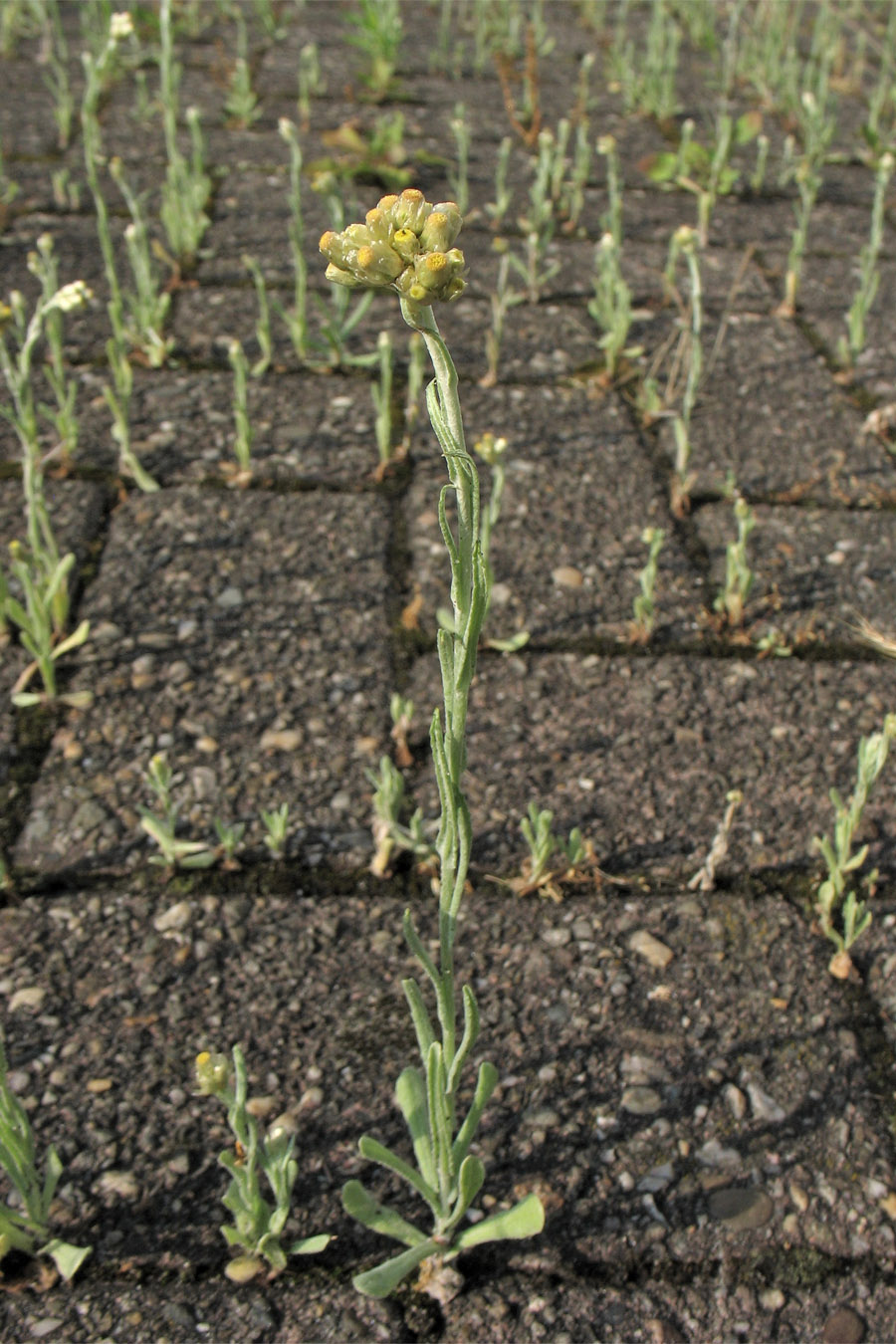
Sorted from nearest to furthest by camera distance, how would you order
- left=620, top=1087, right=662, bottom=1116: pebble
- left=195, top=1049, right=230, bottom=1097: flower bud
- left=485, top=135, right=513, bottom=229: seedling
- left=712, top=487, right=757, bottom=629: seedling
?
left=195, top=1049, right=230, bottom=1097: flower bud
left=620, top=1087, right=662, bottom=1116: pebble
left=712, top=487, right=757, bottom=629: seedling
left=485, top=135, right=513, bottom=229: seedling

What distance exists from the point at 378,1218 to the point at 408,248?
42.7 inches

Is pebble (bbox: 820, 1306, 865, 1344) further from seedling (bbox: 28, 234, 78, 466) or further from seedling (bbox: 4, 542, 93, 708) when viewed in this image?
seedling (bbox: 28, 234, 78, 466)

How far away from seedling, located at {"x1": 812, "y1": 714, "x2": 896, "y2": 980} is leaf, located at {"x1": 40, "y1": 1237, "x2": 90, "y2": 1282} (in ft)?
3.60

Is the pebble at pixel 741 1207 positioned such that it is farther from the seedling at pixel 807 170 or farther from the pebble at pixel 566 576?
the seedling at pixel 807 170

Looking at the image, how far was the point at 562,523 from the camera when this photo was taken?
2809mm

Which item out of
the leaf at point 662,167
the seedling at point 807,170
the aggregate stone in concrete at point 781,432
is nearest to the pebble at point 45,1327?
the aggregate stone in concrete at point 781,432

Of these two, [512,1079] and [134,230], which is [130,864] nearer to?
[512,1079]

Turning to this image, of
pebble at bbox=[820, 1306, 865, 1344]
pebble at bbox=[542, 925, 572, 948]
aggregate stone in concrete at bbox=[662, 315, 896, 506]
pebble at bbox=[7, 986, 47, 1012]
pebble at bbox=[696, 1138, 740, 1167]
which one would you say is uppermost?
aggregate stone in concrete at bbox=[662, 315, 896, 506]

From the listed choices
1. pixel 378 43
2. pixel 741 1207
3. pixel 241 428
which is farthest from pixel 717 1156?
pixel 378 43

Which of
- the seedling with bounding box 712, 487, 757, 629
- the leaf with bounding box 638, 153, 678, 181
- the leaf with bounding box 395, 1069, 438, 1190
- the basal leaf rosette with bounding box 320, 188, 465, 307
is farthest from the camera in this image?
the leaf with bounding box 638, 153, 678, 181

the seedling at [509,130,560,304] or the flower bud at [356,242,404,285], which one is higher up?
the flower bud at [356,242,404,285]

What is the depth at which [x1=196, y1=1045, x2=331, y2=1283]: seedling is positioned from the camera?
4.63 feet

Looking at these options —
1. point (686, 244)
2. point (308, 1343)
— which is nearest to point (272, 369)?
point (686, 244)

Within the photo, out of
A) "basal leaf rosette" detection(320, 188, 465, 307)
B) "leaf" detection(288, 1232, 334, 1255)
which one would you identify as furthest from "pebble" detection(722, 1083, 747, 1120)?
"basal leaf rosette" detection(320, 188, 465, 307)
